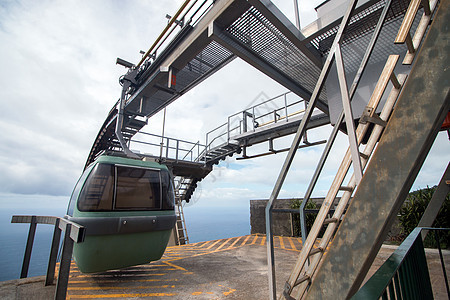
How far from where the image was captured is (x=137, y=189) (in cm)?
409

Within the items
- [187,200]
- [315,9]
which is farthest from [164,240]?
[187,200]

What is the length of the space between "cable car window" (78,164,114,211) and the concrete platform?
1.38 meters

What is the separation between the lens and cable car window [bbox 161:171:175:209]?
13.9ft

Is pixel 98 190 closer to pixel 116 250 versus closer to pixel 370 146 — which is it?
pixel 116 250

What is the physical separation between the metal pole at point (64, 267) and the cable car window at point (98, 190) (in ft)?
2.27

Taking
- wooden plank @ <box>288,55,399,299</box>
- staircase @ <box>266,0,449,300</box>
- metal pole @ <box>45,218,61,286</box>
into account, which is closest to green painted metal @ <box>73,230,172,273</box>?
metal pole @ <box>45,218,61,286</box>

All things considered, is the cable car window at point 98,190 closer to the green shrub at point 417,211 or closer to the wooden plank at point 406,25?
the wooden plank at point 406,25

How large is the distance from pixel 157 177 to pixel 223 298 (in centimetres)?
245

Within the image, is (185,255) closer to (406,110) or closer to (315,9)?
(406,110)

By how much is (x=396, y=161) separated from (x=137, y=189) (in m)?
4.00

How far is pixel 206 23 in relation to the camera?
152 inches

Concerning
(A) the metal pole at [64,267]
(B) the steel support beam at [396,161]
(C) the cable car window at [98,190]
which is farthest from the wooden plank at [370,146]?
(C) the cable car window at [98,190]

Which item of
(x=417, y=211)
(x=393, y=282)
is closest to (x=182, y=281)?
(x=393, y=282)

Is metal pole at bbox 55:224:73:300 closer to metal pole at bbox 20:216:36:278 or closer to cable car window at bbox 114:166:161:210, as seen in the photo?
cable car window at bbox 114:166:161:210
